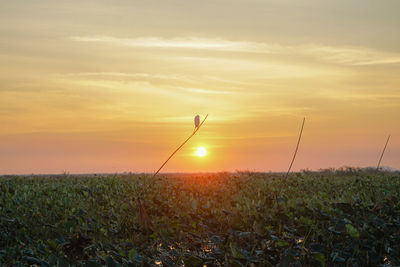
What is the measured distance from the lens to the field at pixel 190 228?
4.89 metres

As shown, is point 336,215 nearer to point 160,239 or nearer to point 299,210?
point 299,210

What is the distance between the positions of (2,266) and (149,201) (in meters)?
3.49

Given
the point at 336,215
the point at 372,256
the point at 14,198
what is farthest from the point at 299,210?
the point at 14,198

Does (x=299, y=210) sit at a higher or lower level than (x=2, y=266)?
higher

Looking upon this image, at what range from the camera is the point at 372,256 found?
545cm

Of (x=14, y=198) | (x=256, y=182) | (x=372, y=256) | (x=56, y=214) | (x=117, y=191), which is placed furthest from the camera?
(x=256, y=182)

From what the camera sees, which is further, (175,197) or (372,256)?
(175,197)

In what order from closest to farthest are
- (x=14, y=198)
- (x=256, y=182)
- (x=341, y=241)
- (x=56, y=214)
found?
(x=341, y=241), (x=56, y=214), (x=14, y=198), (x=256, y=182)

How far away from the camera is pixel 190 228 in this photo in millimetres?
7160

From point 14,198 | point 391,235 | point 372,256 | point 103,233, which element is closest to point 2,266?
point 103,233

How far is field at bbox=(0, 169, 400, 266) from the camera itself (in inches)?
193

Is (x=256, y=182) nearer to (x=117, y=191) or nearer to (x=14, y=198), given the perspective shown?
(x=117, y=191)

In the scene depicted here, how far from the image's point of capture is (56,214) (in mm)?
8438

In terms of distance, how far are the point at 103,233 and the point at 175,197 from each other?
2962mm
